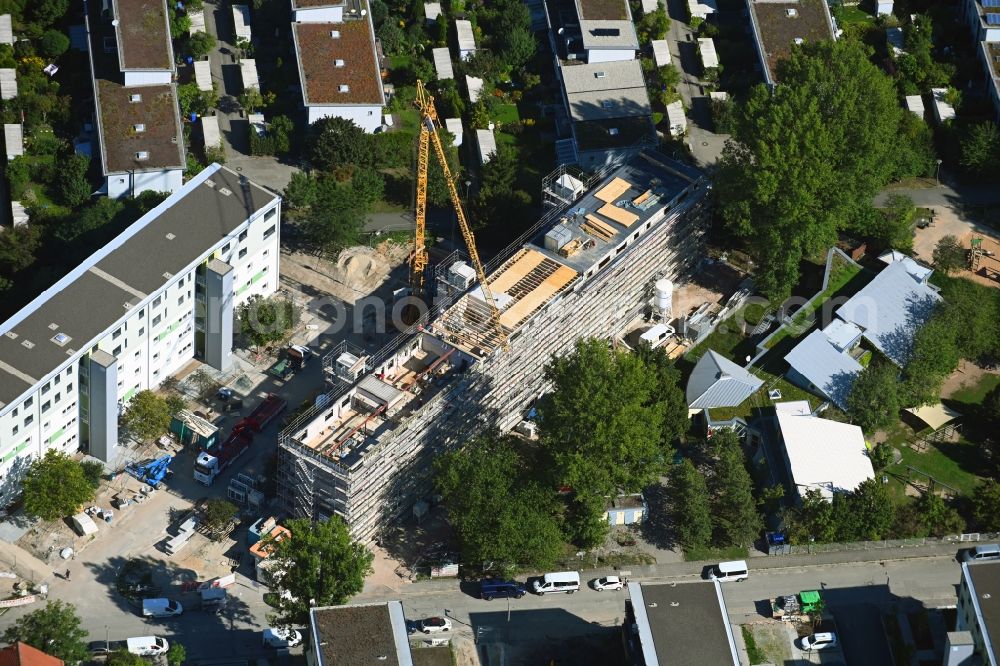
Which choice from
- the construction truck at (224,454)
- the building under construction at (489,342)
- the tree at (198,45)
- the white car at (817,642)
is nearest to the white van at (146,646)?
the building under construction at (489,342)

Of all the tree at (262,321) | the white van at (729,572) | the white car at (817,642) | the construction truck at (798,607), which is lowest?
the white car at (817,642)

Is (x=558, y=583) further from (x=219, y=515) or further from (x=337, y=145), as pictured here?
(x=337, y=145)

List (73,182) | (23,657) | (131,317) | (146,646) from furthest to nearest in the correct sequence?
(73,182) → (131,317) → (146,646) → (23,657)

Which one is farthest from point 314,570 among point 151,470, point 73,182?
point 73,182

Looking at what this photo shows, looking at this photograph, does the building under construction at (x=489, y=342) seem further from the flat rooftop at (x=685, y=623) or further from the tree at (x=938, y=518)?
the tree at (x=938, y=518)

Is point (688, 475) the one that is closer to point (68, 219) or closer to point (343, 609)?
point (343, 609)

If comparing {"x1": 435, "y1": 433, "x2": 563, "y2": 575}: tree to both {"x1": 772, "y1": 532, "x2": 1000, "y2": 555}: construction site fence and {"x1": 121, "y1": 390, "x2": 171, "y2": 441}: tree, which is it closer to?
{"x1": 772, "y1": 532, "x2": 1000, "y2": 555}: construction site fence
